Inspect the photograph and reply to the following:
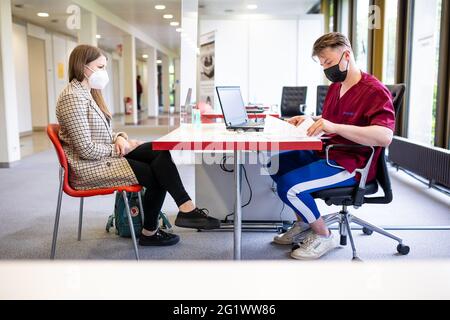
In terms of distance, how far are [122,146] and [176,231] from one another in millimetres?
869

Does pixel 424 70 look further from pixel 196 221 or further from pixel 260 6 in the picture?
pixel 260 6

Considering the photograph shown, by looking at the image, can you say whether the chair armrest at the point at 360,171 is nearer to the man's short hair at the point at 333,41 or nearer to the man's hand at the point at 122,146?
the man's short hair at the point at 333,41

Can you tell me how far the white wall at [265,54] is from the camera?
7793mm

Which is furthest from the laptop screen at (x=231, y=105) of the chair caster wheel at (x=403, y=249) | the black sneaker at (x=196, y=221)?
the chair caster wheel at (x=403, y=249)

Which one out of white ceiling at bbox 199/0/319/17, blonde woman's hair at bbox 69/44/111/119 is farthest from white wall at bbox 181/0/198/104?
white ceiling at bbox 199/0/319/17

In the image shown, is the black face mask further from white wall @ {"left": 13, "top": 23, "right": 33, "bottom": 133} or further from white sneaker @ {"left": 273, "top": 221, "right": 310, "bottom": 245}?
white wall @ {"left": 13, "top": 23, "right": 33, "bottom": 133}

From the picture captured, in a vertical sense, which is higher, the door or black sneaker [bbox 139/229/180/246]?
the door

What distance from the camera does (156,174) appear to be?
2393 millimetres

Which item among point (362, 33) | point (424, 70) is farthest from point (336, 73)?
point (362, 33)

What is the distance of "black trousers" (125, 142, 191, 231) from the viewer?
2357 mm

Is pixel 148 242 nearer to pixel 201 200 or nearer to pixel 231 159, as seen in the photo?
pixel 201 200

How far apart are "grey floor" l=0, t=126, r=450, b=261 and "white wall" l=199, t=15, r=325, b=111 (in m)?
3.75
